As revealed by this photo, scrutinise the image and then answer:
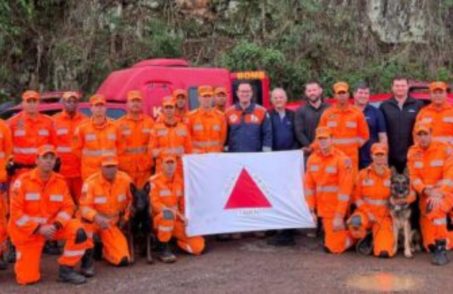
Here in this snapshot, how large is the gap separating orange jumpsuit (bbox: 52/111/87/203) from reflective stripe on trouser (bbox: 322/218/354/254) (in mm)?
3092

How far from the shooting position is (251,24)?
54.9 feet

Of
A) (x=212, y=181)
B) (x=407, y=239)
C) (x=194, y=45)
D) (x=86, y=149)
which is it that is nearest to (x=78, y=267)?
(x=86, y=149)

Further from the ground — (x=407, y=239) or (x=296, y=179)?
(x=296, y=179)

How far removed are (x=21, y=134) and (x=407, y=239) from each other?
15.1 feet

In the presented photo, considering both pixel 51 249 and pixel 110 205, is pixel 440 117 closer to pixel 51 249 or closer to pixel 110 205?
pixel 110 205

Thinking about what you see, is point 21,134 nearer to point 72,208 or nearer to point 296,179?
point 72,208

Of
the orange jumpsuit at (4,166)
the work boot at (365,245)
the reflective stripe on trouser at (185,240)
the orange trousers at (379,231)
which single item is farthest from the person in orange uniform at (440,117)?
the orange jumpsuit at (4,166)

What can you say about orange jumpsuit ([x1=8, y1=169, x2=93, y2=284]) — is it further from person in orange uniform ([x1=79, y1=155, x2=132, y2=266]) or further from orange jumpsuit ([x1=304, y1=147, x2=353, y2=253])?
orange jumpsuit ([x1=304, y1=147, x2=353, y2=253])

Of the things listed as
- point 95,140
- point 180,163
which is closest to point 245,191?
point 180,163

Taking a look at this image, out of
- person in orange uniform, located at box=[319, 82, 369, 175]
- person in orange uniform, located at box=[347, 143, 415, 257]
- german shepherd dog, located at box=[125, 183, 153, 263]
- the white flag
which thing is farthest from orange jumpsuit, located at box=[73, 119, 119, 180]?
person in orange uniform, located at box=[347, 143, 415, 257]

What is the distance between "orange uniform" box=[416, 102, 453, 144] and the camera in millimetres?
8392

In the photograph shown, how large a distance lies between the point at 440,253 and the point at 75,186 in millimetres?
4379

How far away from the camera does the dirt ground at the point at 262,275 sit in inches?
262

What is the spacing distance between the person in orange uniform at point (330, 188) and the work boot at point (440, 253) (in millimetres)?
980
